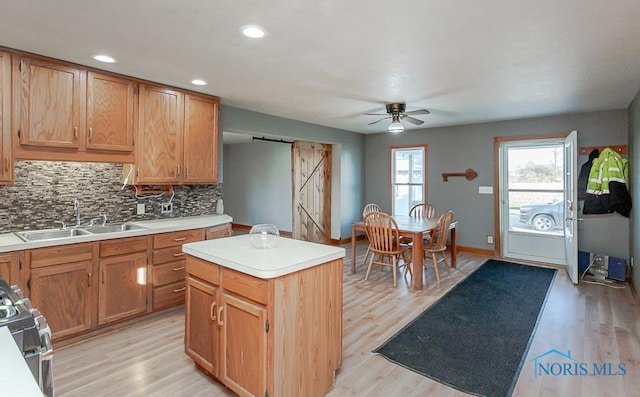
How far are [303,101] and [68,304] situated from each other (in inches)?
123

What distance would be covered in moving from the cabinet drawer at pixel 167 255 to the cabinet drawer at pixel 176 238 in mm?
40

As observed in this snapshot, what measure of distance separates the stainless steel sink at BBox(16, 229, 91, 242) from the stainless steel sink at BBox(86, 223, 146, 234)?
0.12m

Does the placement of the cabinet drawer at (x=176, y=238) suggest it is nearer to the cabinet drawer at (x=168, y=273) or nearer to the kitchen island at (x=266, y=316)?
the cabinet drawer at (x=168, y=273)

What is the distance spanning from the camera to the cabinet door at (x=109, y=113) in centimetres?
299

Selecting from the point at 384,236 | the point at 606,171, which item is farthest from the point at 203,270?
the point at 606,171

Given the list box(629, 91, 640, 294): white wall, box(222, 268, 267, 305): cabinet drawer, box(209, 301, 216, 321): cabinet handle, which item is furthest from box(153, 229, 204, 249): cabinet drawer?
box(629, 91, 640, 294): white wall

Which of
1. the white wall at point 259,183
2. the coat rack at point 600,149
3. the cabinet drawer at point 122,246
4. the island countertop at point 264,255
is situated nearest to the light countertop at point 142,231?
the cabinet drawer at point 122,246

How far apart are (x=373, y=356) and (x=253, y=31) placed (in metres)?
2.49

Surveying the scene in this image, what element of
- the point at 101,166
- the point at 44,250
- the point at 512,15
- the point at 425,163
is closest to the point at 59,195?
the point at 101,166

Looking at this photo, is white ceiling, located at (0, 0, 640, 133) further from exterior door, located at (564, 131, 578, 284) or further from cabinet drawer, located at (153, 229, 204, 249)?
cabinet drawer, located at (153, 229, 204, 249)

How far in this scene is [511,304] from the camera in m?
3.63

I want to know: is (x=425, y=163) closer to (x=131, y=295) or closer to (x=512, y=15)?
(x=512, y=15)

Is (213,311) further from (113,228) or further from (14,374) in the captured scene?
(113,228)

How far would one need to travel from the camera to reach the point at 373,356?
2.57m
